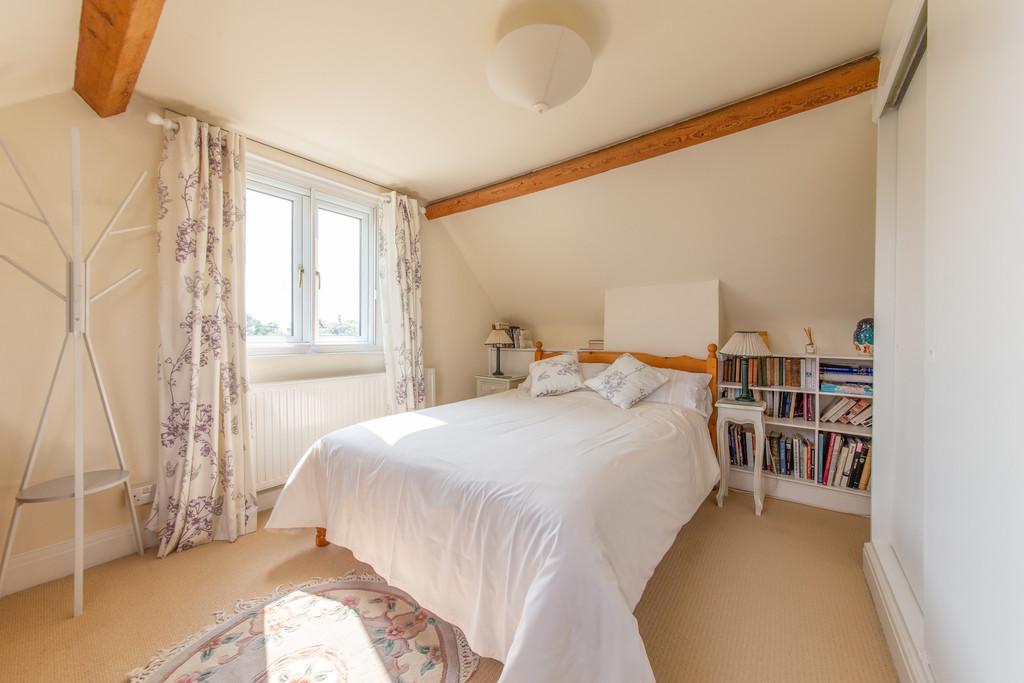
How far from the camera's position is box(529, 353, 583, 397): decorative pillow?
3031 mm

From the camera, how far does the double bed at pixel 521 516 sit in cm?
101

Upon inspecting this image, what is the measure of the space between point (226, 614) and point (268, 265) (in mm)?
2079

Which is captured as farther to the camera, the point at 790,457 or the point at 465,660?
the point at 790,457

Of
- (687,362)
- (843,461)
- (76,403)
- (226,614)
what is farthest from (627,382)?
(76,403)

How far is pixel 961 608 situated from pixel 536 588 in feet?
3.14

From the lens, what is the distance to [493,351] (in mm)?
4195

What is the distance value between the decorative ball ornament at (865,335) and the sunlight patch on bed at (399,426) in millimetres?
2734

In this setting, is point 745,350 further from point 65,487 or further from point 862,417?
point 65,487

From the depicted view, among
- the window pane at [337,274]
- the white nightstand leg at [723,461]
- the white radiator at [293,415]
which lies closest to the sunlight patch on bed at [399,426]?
the white radiator at [293,415]

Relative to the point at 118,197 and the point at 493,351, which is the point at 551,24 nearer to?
the point at 118,197

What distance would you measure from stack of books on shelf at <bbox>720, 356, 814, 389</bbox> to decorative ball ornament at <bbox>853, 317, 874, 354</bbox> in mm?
291

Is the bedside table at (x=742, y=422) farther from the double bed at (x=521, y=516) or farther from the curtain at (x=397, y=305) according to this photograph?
the curtain at (x=397, y=305)

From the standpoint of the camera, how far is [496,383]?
3895 mm

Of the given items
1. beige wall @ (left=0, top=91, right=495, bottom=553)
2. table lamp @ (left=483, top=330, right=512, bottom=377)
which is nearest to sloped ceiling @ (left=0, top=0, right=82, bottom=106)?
beige wall @ (left=0, top=91, right=495, bottom=553)
